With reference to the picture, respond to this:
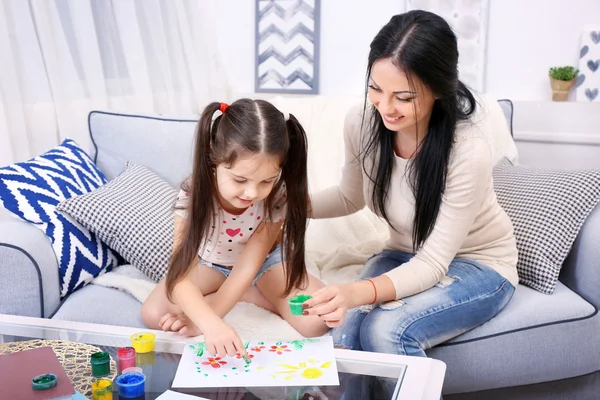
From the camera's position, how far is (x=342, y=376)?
102cm

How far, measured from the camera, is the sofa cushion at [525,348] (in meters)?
1.37

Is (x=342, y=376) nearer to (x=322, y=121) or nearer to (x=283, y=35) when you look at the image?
(x=322, y=121)

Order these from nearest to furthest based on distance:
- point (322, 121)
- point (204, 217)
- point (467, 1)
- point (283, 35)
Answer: point (204, 217), point (322, 121), point (467, 1), point (283, 35)

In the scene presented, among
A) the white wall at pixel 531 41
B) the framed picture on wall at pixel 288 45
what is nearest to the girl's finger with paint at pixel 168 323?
the framed picture on wall at pixel 288 45

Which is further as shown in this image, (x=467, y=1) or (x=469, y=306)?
(x=467, y=1)

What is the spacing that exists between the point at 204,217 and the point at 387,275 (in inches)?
15.9

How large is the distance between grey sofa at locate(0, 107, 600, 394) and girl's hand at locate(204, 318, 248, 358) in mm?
375

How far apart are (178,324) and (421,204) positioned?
1.90ft

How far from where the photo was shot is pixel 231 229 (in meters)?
1.48

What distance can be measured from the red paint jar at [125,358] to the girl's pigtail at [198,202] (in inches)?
9.6

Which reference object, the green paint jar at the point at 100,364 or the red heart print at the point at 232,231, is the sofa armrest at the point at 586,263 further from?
the green paint jar at the point at 100,364

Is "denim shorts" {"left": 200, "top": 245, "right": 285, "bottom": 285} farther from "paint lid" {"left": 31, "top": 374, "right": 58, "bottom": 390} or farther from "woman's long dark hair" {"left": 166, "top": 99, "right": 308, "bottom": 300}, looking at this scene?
"paint lid" {"left": 31, "top": 374, "right": 58, "bottom": 390}

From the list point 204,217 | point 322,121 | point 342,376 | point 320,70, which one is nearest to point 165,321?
point 204,217

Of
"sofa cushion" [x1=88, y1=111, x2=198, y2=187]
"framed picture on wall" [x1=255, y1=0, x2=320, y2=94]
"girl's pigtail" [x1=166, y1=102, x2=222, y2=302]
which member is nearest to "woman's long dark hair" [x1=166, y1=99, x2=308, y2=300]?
"girl's pigtail" [x1=166, y1=102, x2=222, y2=302]
